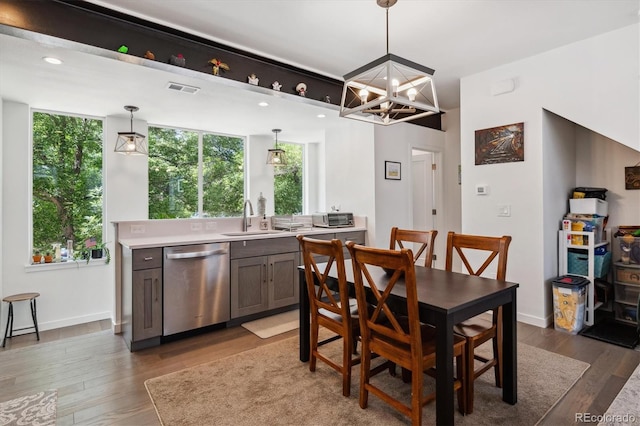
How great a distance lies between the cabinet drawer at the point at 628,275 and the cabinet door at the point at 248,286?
11.9 feet

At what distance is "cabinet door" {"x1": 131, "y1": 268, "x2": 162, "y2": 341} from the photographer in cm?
293

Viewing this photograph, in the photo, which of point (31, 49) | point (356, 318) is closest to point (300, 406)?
point (356, 318)

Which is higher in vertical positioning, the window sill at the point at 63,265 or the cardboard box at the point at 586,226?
the cardboard box at the point at 586,226

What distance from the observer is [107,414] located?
2.03 metres

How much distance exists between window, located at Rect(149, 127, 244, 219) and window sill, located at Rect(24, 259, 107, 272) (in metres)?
0.87

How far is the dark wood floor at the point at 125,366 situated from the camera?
2059mm

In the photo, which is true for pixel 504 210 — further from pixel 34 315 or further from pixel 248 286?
pixel 34 315

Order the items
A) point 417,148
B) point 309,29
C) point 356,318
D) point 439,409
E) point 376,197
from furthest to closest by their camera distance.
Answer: point 417,148
point 376,197
point 309,29
point 356,318
point 439,409

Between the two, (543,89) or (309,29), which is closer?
(309,29)

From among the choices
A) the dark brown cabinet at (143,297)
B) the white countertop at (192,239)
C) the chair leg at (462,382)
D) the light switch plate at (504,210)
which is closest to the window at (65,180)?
the white countertop at (192,239)

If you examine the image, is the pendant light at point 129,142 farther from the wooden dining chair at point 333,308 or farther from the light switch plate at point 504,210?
the light switch plate at point 504,210

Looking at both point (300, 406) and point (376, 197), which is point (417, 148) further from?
point (300, 406)

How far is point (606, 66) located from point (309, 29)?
2.65 metres

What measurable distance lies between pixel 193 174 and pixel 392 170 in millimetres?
2966
